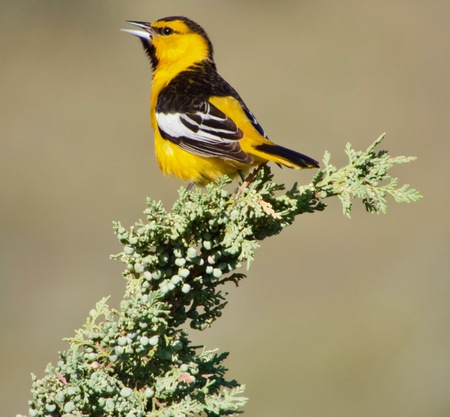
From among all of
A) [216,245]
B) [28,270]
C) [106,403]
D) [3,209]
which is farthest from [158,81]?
[3,209]

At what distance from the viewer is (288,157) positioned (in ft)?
9.55

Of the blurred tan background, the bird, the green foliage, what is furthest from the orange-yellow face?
the blurred tan background

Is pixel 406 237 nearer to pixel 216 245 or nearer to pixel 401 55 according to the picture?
pixel 401 55

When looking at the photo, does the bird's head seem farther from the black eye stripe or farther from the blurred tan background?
the blurred tan background

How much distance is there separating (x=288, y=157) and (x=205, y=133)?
0.54 meters

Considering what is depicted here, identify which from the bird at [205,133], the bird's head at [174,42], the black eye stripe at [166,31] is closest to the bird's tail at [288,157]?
the bird at [205,133]

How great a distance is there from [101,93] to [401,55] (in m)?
3.64

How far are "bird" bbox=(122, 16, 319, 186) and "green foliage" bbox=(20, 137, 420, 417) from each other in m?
0.60

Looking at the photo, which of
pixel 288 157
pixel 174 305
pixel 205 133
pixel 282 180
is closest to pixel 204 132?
pixel 205 133

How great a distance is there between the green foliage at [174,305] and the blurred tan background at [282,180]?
3831 millimetres

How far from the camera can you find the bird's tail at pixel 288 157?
2828 mm

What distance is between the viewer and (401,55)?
9906mm

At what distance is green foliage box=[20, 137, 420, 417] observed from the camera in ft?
5.97

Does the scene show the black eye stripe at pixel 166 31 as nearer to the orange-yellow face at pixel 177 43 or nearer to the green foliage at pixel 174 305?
the orange-yellow face at pixel 177 43
